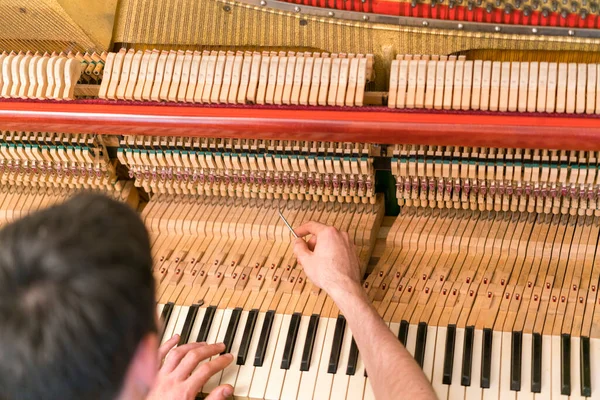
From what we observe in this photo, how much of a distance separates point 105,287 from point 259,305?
1681 mm

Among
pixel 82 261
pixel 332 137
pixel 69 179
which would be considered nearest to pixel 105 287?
pixel 82 261

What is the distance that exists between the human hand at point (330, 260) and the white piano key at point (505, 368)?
578 millimetres

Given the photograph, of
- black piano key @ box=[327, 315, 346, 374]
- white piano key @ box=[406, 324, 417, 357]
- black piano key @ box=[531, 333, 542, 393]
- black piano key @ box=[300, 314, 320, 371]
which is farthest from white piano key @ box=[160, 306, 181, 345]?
black piano key @ box=[531, 333, 542, 393]

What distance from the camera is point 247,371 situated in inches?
111

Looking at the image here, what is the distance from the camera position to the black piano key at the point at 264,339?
2.82 meters

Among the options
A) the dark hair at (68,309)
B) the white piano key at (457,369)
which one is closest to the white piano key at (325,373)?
the white piano key at (457,369)

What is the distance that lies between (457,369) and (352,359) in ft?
1.26

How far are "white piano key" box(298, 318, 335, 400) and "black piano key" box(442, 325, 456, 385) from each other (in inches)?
17.2

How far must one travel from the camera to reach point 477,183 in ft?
9.62

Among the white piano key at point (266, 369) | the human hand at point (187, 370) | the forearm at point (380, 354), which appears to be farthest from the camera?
the white piano key at point (266, 369)

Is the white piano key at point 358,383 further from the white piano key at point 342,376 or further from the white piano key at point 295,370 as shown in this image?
the white piano key at point 295,370

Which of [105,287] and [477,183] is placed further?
[477,183]

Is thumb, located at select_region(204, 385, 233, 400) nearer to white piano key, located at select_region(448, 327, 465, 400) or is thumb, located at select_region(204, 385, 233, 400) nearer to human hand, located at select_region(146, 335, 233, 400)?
human hand, located at select_region(146, 335, 233, 400)

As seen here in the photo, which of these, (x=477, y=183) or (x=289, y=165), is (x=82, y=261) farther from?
(x=477, y=183)
